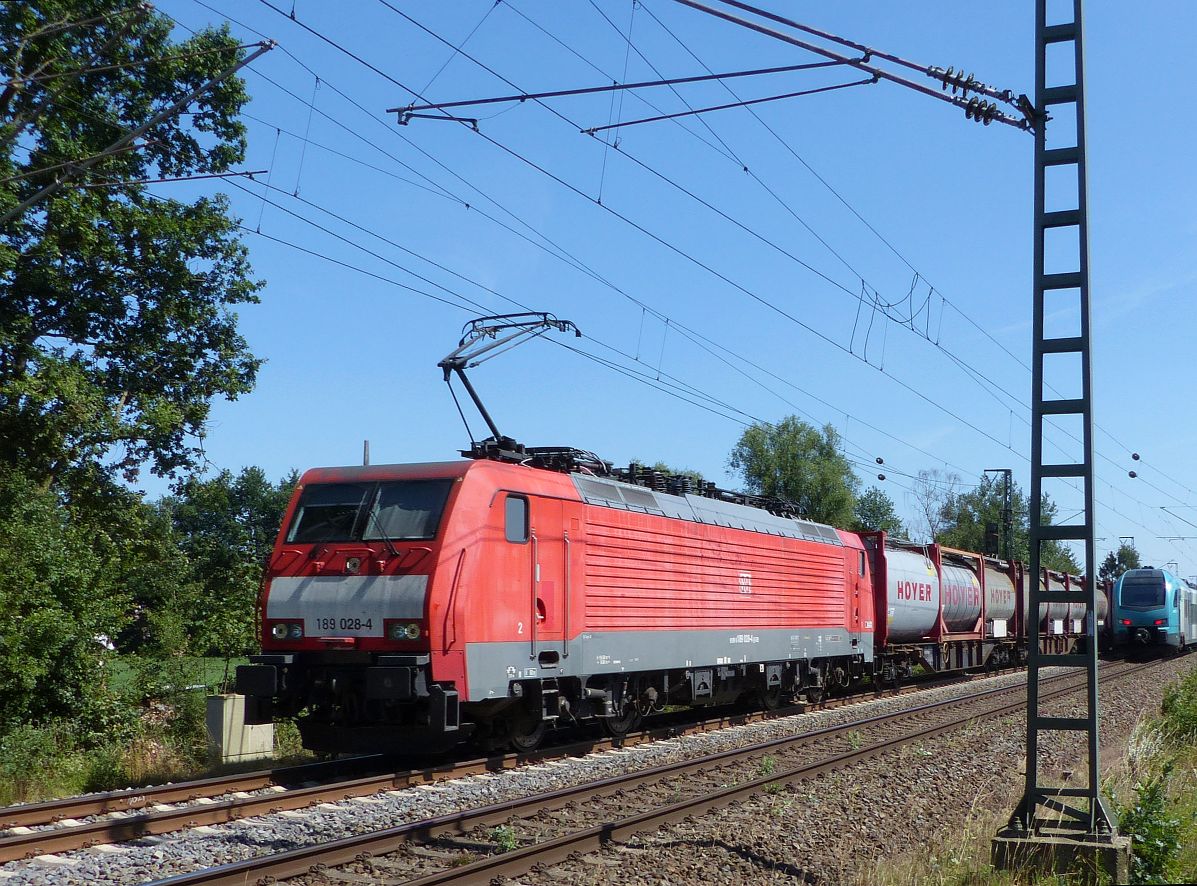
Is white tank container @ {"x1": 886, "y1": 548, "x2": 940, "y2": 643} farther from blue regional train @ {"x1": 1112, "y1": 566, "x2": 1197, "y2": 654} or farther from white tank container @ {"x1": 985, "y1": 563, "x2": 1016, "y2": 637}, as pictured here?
blue regional train @ {"x1": 1112, "y1": 566, "x2": 1197, "y2": 654}

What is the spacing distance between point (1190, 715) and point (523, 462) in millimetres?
10227

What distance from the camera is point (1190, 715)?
52.2 feet

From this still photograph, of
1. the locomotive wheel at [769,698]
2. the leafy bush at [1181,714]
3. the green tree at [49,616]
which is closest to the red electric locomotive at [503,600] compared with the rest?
the locomotive wheel at [769,698]

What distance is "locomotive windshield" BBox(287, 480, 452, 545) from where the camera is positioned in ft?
40.2

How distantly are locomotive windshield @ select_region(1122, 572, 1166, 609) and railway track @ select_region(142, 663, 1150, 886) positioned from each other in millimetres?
28952

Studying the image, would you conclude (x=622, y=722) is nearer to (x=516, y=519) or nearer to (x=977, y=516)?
(x=516, y=519)

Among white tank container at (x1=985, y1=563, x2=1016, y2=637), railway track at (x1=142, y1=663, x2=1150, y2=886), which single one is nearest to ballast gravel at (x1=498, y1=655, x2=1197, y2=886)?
railway track at (x1=142, y1=663, x2=1150, y2=886)

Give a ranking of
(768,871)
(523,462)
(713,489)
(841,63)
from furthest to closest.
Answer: (713,489) → (523,462) → (841,63) → (768,871)

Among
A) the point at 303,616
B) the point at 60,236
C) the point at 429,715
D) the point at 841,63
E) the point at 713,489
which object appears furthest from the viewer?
the point at 60,236

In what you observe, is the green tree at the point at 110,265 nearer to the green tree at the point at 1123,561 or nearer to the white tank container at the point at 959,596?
the white tank container at the point at 959,596

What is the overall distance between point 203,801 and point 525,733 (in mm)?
4391

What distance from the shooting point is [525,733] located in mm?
13898

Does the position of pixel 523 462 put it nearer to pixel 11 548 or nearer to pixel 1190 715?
pixel 11 548

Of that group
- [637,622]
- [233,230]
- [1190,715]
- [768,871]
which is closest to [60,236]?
[233,230]
